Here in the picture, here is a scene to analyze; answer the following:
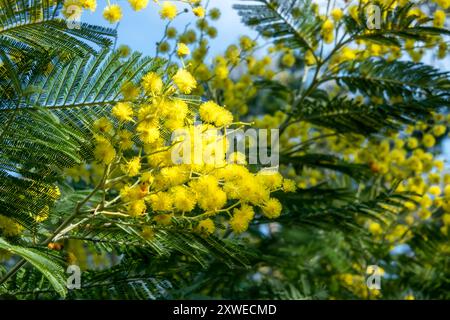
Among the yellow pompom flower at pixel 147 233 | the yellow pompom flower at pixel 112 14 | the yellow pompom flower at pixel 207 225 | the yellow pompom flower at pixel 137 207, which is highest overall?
the yellow pompom flower at pixel 112 14

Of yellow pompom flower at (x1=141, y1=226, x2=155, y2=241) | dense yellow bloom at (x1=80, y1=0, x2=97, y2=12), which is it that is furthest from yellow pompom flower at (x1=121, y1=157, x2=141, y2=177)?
dense yellow bloom at (x1=80, y1=0, x2=97, y2=12)

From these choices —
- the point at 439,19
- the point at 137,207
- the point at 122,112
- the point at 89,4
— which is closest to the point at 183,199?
the point at 137,207

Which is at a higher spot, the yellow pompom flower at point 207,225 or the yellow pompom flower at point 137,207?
Answer: the yellow pompom flower at point 137,207

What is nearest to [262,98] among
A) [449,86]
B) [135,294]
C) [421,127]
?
[421,127]

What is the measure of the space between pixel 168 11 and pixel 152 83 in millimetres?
663

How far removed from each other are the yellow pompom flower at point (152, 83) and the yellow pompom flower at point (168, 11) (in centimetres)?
61

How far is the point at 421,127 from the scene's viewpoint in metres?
Result: 5.19

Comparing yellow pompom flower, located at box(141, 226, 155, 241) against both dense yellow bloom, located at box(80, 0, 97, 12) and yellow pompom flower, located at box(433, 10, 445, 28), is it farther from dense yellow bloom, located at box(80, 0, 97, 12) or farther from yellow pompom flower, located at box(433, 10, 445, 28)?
yellow pompom flower, located at box(433, 10, 445, 28)

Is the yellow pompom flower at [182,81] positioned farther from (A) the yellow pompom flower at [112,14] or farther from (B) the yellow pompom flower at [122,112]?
(A) the yellow pompom flower at [112,14]

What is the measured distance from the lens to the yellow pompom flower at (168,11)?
2604mm

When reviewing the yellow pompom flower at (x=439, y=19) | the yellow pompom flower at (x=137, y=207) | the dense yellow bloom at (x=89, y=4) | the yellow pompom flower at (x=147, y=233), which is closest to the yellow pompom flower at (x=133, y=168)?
the yellow pompom flower at (x=137, y=207)
